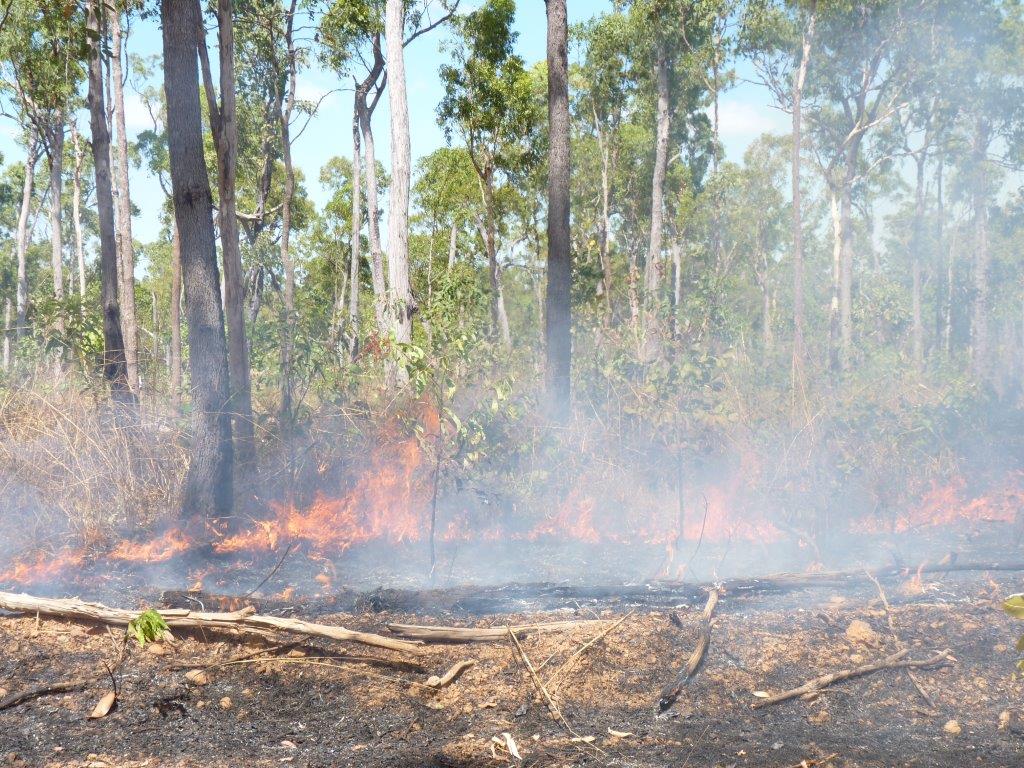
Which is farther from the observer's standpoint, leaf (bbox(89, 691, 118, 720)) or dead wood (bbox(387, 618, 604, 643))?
dead wood (bbox(387, 618, 604, 643))

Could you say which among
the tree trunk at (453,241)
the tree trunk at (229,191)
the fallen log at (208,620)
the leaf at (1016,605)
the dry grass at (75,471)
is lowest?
the fallen log at (208,620)

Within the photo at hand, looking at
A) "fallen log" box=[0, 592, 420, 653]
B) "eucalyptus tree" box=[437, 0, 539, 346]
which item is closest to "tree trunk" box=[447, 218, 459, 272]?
"eucalyptus tree" box=[437, 0, 539, 346]

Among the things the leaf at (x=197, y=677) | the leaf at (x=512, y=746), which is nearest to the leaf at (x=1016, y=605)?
the leaf at (x=512, y=746)

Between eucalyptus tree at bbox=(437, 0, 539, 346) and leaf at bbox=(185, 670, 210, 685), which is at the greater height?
eucalyptus tree at bbox=(437, 0, 539, 346)

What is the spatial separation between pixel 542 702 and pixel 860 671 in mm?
1763

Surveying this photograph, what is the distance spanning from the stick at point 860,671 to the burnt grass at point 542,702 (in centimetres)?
4

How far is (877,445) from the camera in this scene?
404 inches

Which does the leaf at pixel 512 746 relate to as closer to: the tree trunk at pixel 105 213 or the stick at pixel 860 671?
the stick at pixel 860 671

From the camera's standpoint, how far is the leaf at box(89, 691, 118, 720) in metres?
4.19

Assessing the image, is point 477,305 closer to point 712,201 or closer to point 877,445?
point 877,445

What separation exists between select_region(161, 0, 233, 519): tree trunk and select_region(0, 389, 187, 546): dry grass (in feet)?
1.50

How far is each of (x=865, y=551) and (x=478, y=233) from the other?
1050 inches

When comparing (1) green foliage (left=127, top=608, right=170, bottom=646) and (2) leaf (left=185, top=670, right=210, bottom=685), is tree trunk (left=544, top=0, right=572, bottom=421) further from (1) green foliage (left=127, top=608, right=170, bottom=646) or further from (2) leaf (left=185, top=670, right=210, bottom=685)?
(2) leaf (left=185, top=670, right=210, bottom=685)

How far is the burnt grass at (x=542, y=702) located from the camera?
3809 millimetres
